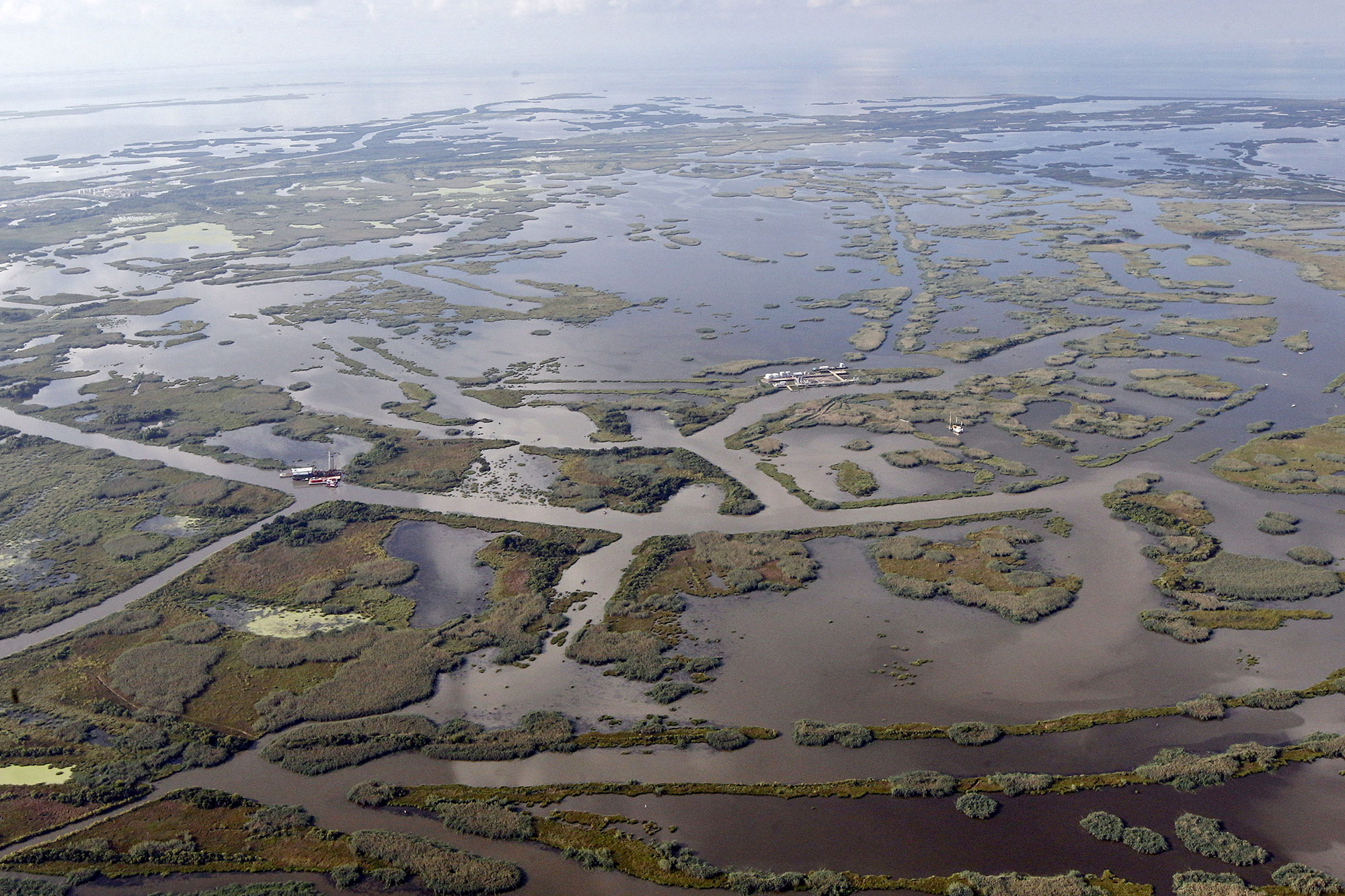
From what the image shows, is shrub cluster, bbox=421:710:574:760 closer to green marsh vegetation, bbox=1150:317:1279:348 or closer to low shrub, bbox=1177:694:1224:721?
low shrub, bbox=1177:694:1224:721

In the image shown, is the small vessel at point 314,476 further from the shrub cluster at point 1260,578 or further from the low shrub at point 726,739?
the shrub cluster at point 1260,578

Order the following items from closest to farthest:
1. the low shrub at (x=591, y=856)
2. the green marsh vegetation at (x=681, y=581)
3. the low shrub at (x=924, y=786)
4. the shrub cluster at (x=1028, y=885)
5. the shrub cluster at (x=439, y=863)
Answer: the shrub cluster at (x=1028, y=885) < the shrub cluster at (x=439, y=863) < the low shrub at (x=591, y=856) < the low shrub at (x=924, y=786) < the green marsh vegetation at (x=681, y=581)

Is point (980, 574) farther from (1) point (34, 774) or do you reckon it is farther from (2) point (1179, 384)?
(1) point (34, 774)

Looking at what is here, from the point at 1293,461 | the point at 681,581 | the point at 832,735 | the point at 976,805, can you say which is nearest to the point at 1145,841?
the point at 976,805

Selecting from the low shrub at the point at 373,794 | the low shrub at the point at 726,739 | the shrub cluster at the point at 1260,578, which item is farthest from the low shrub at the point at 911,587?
the low shrub at the point at 373,794

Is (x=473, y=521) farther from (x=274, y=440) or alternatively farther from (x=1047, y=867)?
(x=1047, y=867)

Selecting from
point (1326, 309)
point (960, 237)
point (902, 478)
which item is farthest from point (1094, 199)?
point (902, 478)
